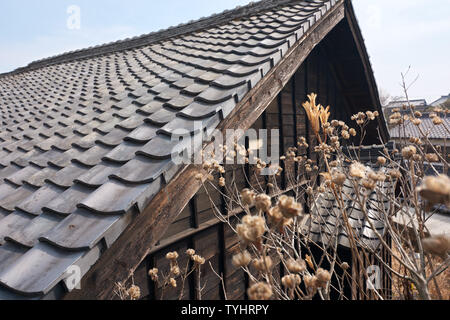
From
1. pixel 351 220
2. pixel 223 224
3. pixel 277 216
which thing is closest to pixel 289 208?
pixel 277 216

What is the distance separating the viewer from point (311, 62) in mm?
4742

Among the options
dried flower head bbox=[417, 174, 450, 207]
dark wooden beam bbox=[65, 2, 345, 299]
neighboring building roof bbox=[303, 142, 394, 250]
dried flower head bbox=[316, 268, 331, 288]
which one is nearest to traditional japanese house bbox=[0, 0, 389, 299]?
dark wooden beam bbox=[65, 2, 345, 299]

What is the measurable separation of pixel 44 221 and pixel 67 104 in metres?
2.77

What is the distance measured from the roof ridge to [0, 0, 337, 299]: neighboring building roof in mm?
76

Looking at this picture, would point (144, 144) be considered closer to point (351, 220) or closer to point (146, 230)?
point (146, 230)

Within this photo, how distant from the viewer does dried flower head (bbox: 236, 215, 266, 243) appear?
754mm

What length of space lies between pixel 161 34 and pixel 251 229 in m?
6.12

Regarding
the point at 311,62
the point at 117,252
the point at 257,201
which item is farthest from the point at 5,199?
the point at 311,62

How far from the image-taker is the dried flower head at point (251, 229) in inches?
29.7

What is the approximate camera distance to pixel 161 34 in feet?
19.1

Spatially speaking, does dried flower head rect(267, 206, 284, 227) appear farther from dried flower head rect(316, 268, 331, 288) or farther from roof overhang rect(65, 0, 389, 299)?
roof overhang rect(65, 0, 389, 299)

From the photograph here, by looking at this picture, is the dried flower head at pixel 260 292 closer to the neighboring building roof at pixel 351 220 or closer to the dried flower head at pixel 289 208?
the dried flower head at pixel 289 208

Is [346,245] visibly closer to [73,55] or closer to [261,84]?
[261,84]

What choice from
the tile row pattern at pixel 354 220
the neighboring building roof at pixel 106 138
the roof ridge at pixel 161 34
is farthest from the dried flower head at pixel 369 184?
the roof ridge at pixel 161 34
